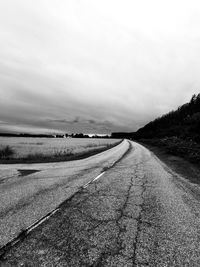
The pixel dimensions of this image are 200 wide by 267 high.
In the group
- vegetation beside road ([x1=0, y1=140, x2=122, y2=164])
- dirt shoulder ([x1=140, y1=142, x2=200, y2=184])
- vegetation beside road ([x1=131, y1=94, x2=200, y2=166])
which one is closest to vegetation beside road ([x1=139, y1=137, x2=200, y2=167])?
vegetation beside road ([x1=131, y1=94, x2=200, y2=166])

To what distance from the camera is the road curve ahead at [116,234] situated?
3.25m

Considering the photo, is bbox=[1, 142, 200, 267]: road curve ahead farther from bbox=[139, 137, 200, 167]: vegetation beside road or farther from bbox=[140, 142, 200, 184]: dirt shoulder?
bbox=[139, 137, 200, 167]: vegetation beside road

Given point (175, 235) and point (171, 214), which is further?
point (171, 214)

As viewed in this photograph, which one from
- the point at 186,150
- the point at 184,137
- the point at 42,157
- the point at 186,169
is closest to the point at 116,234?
the point at 186,169

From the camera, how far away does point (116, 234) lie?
406 cm

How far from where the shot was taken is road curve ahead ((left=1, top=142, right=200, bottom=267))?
10.6 feet

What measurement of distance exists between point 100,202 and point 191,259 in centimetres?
311

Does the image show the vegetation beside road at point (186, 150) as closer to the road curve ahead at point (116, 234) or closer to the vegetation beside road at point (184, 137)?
the vegetation beside road at point (184, 137)

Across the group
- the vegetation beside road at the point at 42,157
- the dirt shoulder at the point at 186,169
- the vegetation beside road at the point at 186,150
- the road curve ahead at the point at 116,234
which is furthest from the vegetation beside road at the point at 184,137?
the road curve ahead at the point at 116,234

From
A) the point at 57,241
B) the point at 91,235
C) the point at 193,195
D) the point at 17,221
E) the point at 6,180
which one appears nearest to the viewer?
the point at 57,241

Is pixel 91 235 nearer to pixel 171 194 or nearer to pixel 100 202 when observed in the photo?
pixel 100 202

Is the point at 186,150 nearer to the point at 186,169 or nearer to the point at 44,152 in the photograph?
the point at 186,169

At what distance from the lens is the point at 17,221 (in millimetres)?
4508

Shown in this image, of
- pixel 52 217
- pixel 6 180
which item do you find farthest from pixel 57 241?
pixel 6 180
